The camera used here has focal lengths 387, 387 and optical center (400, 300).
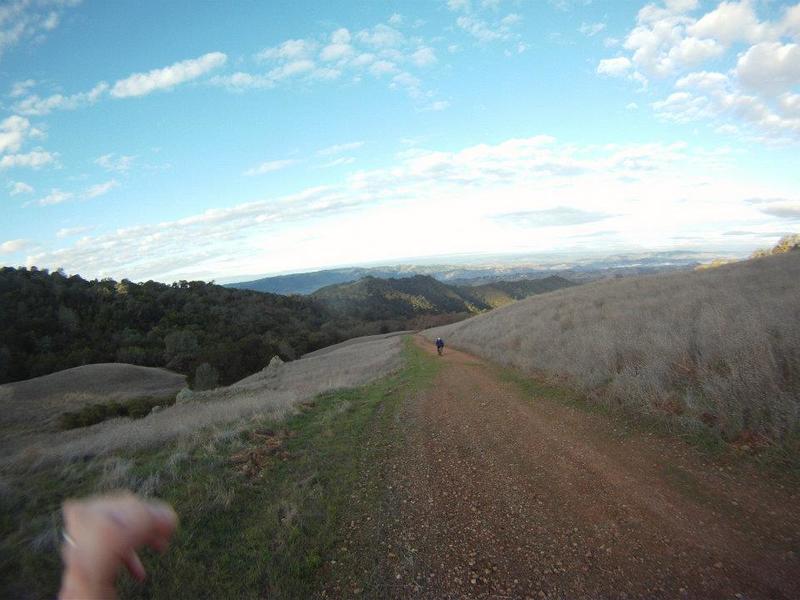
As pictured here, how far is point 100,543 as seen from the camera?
4.60ft

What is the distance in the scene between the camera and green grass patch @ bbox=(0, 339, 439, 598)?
4.32 metres

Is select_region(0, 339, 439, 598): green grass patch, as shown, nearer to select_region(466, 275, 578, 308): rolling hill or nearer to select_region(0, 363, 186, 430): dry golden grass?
select_region(0, 363, 186, 430): dry golden grass

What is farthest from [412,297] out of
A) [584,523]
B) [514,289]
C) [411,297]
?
[584,523]

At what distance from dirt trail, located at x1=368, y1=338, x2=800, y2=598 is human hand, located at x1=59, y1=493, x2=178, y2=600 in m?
3.60

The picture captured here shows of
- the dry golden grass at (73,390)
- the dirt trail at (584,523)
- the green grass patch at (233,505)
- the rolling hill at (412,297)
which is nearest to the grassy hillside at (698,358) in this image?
the dirt trail at (584,523)

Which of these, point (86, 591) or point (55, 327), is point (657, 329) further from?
point (55, 327)

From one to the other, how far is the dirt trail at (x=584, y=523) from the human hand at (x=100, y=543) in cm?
360

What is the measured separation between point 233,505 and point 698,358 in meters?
9.49

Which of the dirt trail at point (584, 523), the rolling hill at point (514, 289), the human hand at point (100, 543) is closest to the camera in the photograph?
the human hand at point (100, 543)

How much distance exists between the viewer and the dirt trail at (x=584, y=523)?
159 inches

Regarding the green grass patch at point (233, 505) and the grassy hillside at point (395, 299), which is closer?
the green grass patch at point (233, 505)

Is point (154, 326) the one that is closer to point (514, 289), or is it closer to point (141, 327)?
point (141, 327)

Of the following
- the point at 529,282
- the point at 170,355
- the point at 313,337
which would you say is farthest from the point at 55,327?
the point at 529,282

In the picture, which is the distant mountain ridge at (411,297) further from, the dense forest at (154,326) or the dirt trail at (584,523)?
the dirt trail at (584,523)
